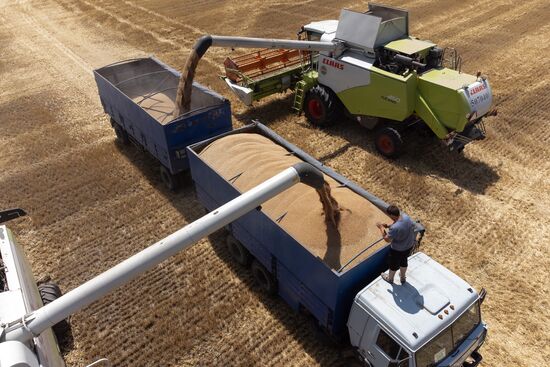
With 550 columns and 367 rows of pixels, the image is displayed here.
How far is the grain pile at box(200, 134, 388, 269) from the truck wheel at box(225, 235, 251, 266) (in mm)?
1281

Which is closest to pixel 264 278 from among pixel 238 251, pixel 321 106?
pixel 238 251

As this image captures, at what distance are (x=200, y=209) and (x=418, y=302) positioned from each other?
5980 millimetres

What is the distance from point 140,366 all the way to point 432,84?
8.82 m

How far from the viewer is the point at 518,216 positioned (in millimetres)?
9984

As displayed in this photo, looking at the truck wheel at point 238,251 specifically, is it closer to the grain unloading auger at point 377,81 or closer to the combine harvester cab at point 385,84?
the grain unloading auger at point 377,81

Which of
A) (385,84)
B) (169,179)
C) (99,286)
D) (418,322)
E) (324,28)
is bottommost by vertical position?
(169,179)

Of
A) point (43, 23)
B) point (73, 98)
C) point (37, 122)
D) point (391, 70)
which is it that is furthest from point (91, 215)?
point (43, 23)

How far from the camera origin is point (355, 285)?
6461 mm

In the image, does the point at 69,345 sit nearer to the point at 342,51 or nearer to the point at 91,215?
the point at 91,215

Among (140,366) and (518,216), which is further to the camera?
(518,216)

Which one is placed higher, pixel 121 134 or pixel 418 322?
pixel 418 322

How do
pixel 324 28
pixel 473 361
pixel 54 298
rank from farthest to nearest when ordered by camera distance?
pixel 324 28, pixel 54 298, pixel 473 361

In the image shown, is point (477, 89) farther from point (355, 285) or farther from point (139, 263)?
point (139, 263)

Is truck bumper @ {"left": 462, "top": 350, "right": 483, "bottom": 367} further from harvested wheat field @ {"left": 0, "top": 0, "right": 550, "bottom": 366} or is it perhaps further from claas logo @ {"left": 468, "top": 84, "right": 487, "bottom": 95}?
claas logo @ {"left": 468, "top": 84, "right": 487, "bottom": 95}
